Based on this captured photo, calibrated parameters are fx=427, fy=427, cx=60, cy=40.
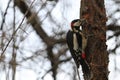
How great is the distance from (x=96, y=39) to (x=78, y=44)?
38 centimetres

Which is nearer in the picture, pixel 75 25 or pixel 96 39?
pixel 96 39

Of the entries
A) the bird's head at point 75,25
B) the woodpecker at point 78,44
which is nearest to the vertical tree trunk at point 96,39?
the woodpecker at point 78,44

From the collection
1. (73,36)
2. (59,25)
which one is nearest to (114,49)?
(59,25)

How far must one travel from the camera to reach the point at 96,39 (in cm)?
515

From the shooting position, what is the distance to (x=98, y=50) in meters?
5.12

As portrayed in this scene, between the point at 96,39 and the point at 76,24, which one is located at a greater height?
the point at 76,24

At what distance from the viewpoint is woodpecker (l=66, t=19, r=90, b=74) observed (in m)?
5.19

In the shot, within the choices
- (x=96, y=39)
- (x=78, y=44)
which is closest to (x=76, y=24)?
(x=78, y=44)

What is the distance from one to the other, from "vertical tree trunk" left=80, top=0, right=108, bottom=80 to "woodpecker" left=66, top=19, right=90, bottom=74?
6 centimetres

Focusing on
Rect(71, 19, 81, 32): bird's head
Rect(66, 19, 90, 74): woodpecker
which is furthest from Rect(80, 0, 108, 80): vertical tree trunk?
Rect(71, 19, 81, 32): bird's head

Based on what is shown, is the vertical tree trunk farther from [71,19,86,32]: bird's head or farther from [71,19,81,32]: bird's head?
[71,19,81,32]: bird's head

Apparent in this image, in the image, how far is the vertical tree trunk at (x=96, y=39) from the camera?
16.7ft

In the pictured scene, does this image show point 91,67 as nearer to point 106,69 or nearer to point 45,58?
point 106,69

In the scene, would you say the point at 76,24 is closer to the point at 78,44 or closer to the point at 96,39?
the point at 78,44
